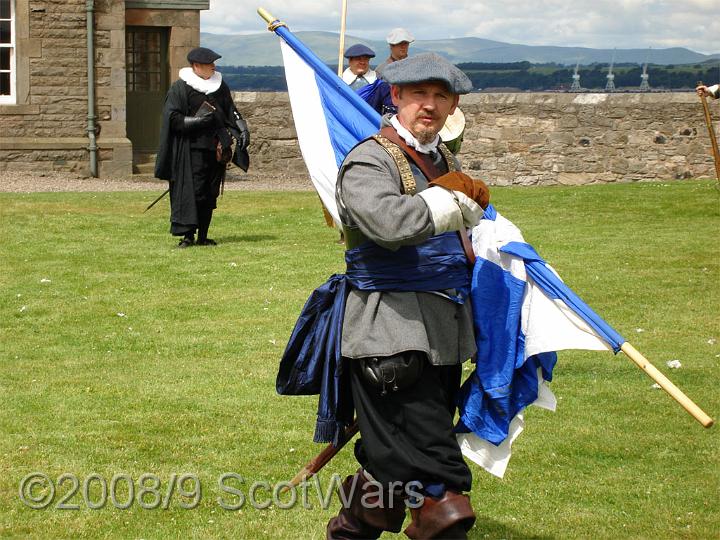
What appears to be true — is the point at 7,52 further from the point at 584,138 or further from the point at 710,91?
the point at 710,91

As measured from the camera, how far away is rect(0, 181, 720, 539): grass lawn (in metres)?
5.74

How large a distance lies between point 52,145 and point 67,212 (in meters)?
6.32

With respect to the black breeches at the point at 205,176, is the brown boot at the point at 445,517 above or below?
above

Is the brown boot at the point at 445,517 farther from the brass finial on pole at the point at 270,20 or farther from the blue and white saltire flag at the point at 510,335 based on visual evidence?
the brass finial on pole at the point at 270,20

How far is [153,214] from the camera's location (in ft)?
55.1

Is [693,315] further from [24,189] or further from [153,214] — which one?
[24,189]

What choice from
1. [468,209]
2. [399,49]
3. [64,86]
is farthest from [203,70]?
[64,86]

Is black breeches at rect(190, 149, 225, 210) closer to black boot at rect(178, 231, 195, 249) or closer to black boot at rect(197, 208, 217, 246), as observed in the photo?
black boot at rect(197, 208, 217, 246)

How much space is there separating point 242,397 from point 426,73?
363 centimetres

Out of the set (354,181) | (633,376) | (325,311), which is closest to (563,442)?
(633,376)

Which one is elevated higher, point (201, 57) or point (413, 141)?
point (413, 141)

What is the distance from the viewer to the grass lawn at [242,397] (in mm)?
5738

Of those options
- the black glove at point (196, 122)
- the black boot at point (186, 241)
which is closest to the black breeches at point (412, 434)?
the black glove at point (196, 122)

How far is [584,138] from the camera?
71.1ft
